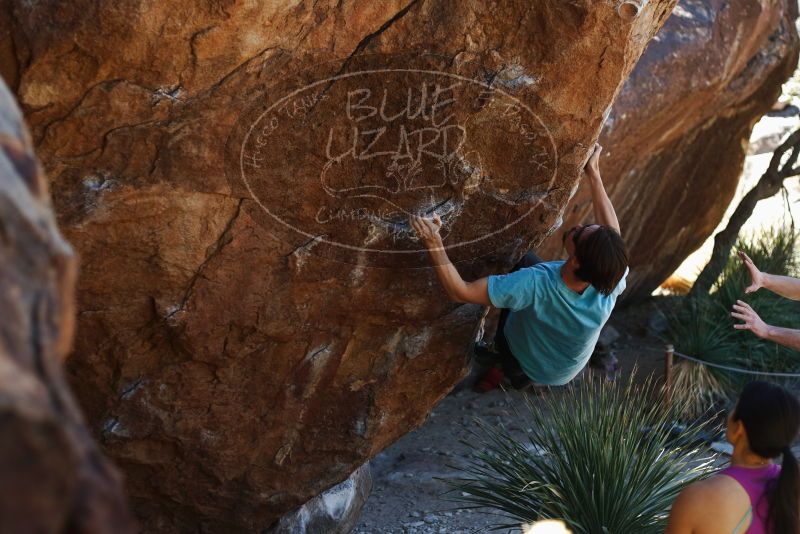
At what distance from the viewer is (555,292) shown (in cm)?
369

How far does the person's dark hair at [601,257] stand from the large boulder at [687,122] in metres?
2.66

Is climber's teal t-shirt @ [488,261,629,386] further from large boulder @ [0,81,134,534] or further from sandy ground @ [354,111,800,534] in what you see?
large boulder @ [0,81,134,534]

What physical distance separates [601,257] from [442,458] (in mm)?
3063

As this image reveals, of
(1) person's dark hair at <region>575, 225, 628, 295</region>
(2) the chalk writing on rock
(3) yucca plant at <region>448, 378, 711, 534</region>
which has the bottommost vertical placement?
(3) yucca plant at <region>448, 378, 711, 534</region>

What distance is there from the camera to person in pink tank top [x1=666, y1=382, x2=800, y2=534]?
259 centimetres

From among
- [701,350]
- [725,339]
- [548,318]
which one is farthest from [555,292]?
[725,339]

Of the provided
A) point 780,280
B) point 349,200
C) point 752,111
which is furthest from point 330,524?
point 752,111

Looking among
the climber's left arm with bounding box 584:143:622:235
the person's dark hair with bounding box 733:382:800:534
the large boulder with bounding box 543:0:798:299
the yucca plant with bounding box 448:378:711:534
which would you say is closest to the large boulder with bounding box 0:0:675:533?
the climber's left arm with bounding box 584:143:622:235

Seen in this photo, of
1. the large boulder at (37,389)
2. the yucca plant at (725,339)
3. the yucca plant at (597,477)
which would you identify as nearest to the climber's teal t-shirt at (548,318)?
the yucca plant at (597,477)

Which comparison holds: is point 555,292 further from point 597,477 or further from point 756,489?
point 756,489

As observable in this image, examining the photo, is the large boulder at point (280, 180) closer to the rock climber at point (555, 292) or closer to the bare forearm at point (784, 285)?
the rock climber at point (555, 292)

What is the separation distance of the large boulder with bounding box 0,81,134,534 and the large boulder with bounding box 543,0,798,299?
5.06 metres

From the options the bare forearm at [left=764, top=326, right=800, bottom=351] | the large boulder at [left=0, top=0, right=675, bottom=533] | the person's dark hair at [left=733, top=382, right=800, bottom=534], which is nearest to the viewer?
the person's dark hair at [left=733, top=382, right=800, bottom=534]

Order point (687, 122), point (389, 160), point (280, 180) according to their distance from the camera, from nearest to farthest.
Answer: point (280, 180)
point (389, 160)
point (687, 122)
